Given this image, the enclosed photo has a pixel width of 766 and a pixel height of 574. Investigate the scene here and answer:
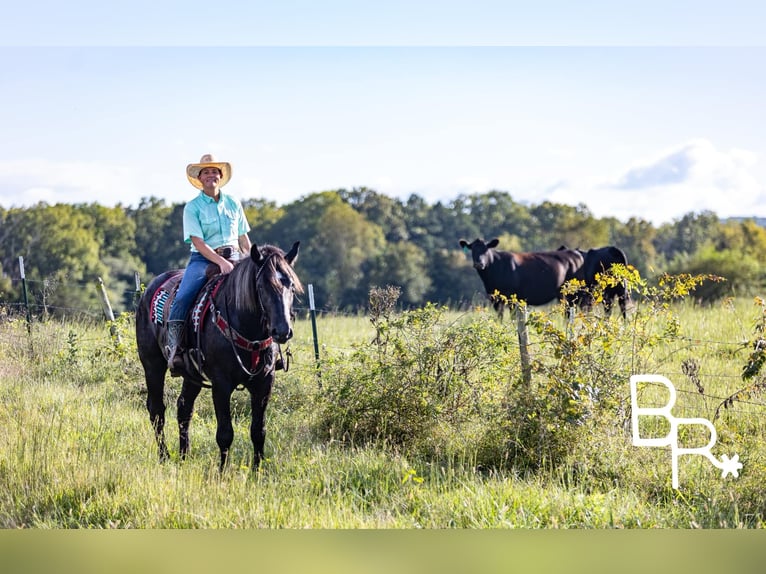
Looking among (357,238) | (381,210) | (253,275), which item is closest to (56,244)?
(357,238)

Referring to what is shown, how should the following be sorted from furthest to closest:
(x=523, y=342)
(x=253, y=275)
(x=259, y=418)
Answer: (x=523, y=342) < (x=259, y=418) < (x=253, y=275)

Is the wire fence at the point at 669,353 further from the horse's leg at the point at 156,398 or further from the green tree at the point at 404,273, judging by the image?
the green tree at the point at 404,273

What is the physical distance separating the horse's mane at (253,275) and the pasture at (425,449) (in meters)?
1.20

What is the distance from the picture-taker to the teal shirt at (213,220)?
669cm

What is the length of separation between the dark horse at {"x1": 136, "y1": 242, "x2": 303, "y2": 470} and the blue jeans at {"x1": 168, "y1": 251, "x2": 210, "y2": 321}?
6 centimetres

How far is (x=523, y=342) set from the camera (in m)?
7.29

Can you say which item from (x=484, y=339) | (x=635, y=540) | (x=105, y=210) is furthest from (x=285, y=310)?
(x=105, y=210)

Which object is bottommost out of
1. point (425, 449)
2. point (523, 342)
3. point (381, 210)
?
point (425, 449)

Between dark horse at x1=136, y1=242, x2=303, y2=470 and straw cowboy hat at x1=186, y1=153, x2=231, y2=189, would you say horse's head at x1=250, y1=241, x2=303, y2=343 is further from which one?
straw cowboy hat at x1=186, y1=153, x2=231, y2=189

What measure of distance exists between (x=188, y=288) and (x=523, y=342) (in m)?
2.88

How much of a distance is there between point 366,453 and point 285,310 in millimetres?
1583

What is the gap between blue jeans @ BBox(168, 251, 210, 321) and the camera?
6.68 meters

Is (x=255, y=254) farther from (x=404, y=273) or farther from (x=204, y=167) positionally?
(x=404, y=273)

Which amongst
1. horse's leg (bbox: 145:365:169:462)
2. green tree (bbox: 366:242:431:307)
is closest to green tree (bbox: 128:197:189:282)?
green tree (bbox: 366:242:431:307)
